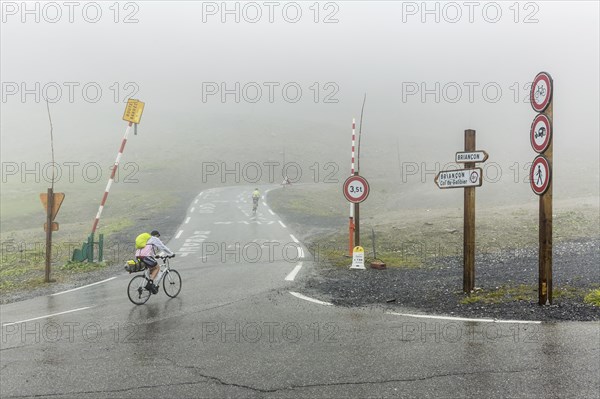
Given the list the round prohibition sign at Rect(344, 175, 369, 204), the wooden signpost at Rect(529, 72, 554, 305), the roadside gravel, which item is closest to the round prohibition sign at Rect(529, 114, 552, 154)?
the wooden signpost at Rect(529, 72, 554, 305)

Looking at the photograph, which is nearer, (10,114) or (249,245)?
(249,245)

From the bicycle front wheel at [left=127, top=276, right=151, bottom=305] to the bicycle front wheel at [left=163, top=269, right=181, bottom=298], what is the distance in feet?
1.47

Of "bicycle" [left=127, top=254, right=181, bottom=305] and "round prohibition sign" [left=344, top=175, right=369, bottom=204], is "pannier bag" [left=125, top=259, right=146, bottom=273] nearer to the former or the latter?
"bicycle" [left=127, top=254, right=181, bottom=305]

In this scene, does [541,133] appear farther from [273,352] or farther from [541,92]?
[273,352]

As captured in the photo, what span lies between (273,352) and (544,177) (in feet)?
18.0

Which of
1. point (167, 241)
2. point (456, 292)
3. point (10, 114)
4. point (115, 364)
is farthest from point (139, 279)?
point (10, 114)

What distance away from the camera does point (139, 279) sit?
979 cm

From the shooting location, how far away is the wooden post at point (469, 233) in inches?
356

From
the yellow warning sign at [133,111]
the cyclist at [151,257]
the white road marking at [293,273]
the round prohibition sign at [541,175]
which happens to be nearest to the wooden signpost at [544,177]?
the round prohibition sign at [541,175]

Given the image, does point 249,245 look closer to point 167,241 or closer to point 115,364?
point 167,241

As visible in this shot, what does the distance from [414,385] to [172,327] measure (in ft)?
14.3

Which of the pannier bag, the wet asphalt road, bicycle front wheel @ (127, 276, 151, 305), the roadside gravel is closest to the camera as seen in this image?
the wet asphalt road

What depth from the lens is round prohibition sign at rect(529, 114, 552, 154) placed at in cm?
780

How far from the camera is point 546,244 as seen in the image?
7902 mm
